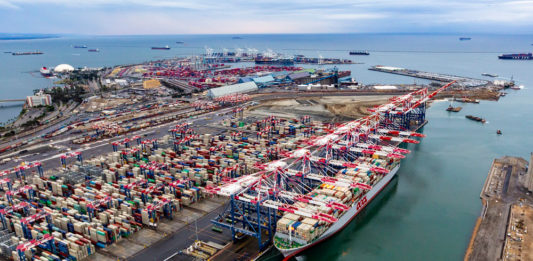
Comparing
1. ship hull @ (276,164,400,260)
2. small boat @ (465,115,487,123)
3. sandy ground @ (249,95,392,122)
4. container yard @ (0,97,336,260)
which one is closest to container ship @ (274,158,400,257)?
ship hull @ (276,164,400,260)

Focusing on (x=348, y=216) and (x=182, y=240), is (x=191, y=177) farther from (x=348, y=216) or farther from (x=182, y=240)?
(x=348, y=216)

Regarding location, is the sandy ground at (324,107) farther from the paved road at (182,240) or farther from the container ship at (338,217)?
the paved road at (182,240)

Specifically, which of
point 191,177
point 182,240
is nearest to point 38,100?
point 191,177

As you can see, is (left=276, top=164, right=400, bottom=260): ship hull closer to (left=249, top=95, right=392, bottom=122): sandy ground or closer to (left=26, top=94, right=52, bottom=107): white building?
(left=249, top=95, right=392, bottom=122): sandy ground

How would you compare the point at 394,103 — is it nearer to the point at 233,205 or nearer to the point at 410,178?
the point at 410,178

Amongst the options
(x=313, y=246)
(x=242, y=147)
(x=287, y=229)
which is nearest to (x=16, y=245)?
(x=287, y=229)

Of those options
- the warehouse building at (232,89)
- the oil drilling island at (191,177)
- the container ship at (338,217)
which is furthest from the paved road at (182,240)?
the warehouse building at (232,89)

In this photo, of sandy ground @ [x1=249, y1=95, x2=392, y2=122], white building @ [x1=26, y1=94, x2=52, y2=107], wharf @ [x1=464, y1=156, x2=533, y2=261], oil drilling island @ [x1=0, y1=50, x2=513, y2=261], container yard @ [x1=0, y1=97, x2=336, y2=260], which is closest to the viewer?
wharf @ [x1=464, y1=156, x2=533, y2=261]
